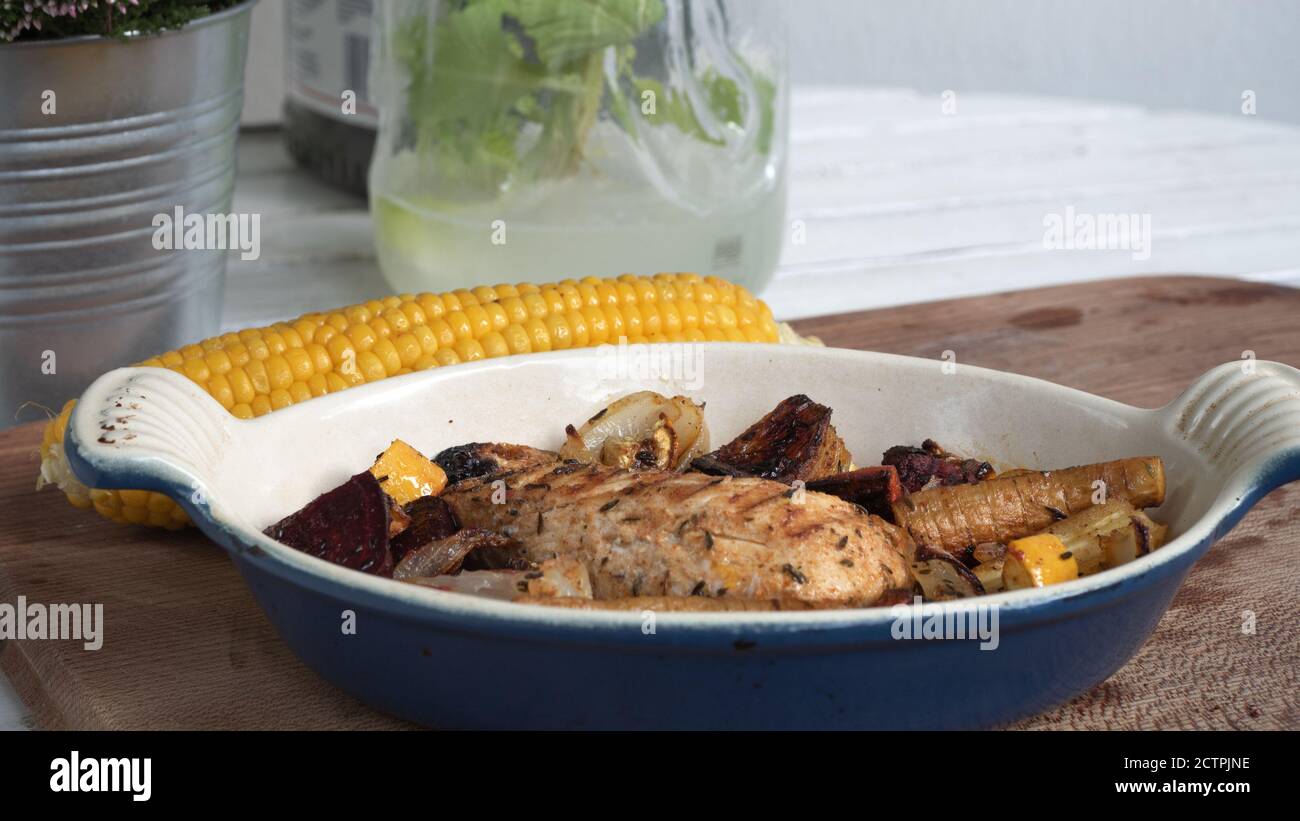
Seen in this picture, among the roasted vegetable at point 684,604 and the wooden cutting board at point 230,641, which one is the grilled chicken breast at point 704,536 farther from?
the wooden cutting board at point 230,641

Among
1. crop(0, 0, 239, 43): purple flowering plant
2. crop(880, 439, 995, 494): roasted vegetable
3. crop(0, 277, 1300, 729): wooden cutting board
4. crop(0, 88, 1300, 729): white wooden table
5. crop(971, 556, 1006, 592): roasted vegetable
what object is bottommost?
crop(0, 277, 1300, 729): wooden cutting board

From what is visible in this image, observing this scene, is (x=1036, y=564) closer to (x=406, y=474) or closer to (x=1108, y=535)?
(x=1108, y=535)

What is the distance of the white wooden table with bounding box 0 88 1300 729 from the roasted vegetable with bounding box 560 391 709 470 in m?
1.03

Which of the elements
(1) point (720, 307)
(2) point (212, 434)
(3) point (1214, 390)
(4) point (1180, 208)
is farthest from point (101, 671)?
(4) point (1180, 208)

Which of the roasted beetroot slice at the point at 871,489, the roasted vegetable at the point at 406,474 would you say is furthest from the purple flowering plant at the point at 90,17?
the roasted beetroot slice at the point at 871,489

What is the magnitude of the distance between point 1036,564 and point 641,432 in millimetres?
452

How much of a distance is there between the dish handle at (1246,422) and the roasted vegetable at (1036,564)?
0.47ft

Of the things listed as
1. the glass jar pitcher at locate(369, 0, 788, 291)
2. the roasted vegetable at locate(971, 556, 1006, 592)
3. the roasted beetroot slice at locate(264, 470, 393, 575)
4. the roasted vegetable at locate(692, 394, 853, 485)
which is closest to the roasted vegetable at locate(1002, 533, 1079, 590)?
the roasted vegetable at locate(971, 556, 1006, 592)

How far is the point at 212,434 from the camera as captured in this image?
1.29 metres

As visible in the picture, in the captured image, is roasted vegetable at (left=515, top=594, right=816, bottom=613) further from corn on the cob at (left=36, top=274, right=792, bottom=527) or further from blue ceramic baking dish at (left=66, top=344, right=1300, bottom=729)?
corn on the cob at (left=36, top=274, right=792, bottom=527)

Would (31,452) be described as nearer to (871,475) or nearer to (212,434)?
(212,434)

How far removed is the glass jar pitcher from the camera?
2176mm

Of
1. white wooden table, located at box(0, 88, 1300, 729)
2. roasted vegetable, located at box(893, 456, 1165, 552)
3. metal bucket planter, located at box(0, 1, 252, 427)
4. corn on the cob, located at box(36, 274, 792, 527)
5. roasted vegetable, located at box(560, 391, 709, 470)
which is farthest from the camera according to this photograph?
white wooden table, located at box(0, 88, 1300, 729)

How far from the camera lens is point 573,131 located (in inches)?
86.9
